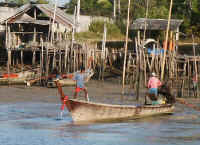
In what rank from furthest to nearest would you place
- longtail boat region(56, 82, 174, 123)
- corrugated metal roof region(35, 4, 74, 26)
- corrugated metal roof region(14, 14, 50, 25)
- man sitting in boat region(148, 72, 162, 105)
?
corrugated metal roof region(14, 14, 50, 25) → corrugated metal roof region(35, 4, 74, 26) → man sitting in boat region(148, 72, 162, 105) → longtail boat region(56, 82, 174, 123)

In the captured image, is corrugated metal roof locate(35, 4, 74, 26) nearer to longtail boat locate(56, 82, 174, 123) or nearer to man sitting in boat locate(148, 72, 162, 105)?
man sitting in boat locate(148, 72, 162, 105)

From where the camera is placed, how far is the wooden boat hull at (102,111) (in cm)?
1448

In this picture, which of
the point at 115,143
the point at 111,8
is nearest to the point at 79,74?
the point at 115,143

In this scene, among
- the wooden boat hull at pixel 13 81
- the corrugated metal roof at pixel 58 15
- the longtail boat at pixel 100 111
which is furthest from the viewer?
the corrugated metal roof at pixel 58 15

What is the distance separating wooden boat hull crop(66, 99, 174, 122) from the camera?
47.5 feet

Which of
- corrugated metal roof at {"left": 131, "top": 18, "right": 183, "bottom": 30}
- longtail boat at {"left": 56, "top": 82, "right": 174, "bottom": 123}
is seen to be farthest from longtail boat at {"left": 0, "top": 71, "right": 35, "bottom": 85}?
longtail boat at {"left": 56, "top": 82, "right": 174, "bottom": 123}

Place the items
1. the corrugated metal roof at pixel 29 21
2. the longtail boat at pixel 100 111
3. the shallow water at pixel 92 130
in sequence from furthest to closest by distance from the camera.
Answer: the corrugated metal roof at pixel 29 21, the longtail boat at pixel 100 111, the shallow water at pixel 92 130

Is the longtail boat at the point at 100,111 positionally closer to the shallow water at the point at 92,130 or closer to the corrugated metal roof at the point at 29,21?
the shallow water at the point at 92,130

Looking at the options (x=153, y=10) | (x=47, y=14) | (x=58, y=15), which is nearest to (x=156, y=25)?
(x=58, y=15)

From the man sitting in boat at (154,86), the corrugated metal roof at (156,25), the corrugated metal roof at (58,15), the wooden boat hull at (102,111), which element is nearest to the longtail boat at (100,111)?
the wooden boat hull at (102,111)

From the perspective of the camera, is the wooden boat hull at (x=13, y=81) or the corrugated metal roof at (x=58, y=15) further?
the corrugated metal roof at (x=58, y=15)

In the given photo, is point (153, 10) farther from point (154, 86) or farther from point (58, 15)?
point (154, 86)

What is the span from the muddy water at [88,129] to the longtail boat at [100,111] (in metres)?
0.24

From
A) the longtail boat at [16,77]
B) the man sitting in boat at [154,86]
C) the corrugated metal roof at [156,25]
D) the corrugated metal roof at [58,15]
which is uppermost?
the corrugated metal roof at [58,15]
